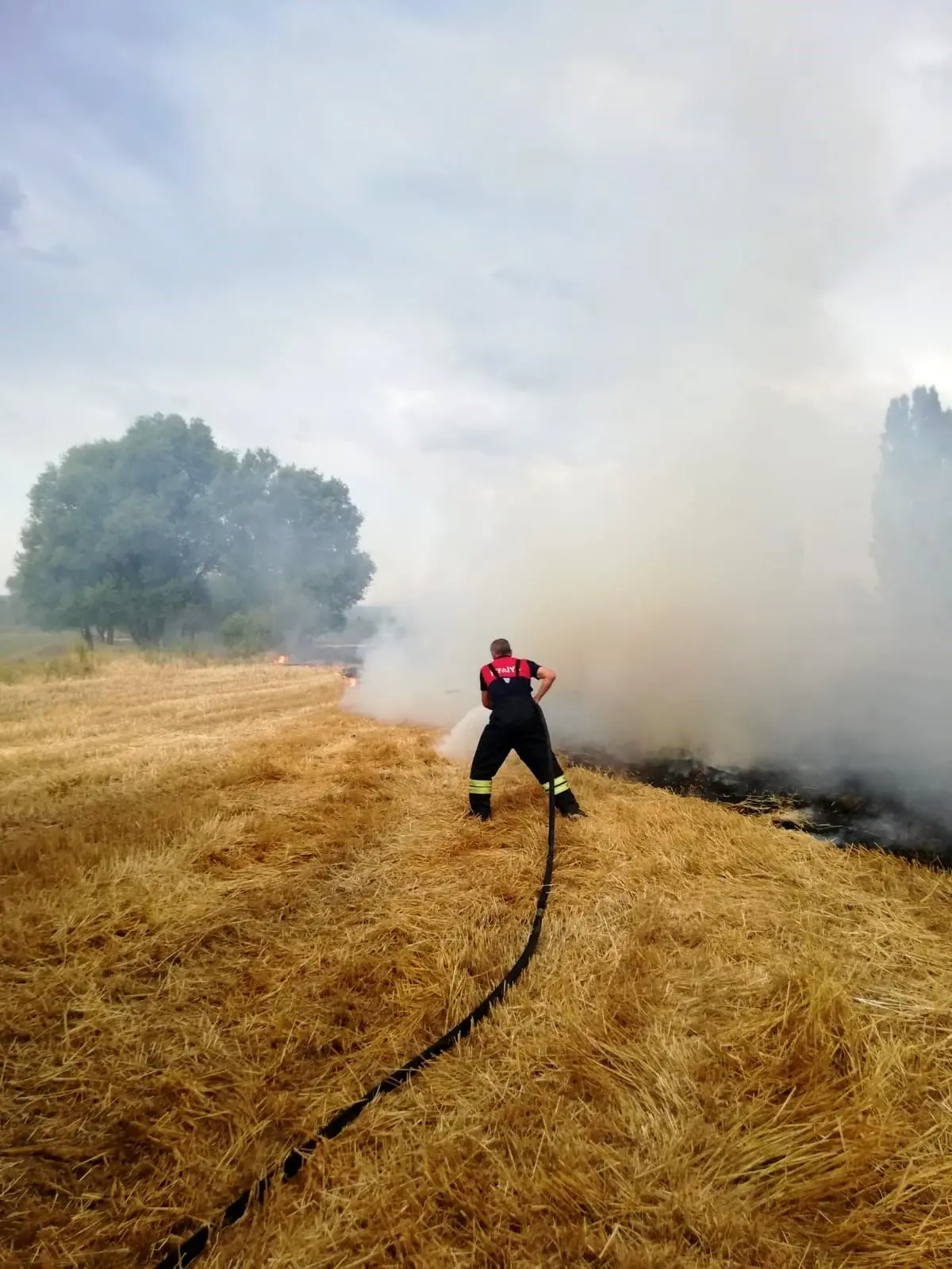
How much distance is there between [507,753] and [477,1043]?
3.38m

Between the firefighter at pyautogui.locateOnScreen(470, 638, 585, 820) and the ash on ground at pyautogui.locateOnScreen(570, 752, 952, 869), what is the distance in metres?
2.05

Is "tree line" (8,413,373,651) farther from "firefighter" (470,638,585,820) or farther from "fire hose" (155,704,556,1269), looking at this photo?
"fire hose" (155,704,556,1269)

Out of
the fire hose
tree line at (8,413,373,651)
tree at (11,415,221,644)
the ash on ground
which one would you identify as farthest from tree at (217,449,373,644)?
the fire hose

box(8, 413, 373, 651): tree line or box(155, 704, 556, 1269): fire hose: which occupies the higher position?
box(8, 413, 373, 651): tree line

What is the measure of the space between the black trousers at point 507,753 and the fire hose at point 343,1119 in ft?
7.08

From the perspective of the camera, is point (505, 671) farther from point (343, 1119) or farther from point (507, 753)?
point (343, 1119)

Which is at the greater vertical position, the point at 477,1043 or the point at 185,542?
the point at 185,542

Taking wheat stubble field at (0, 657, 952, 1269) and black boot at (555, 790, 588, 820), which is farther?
black boot at (555, 790, 588, 820)

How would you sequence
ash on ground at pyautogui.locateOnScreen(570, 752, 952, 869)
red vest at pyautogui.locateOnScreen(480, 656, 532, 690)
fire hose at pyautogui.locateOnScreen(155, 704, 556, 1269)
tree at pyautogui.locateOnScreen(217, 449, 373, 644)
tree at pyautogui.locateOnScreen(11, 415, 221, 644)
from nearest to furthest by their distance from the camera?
fire hose at pyautogui.locateOnScreen(155, 704, 556, 1269), ash on ground at pyautogui.locateOnScreen(570, 752, 952, 869), red vest at pyautogui.locateOnScreen(480, 656, 532, 690), tree at pyautogui.locateOnScreen(11, 415, 221, 644), tree at pyautogui.locateOnScreen(217, 449, 373, 644)

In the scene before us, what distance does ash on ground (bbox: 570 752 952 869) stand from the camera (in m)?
5.77

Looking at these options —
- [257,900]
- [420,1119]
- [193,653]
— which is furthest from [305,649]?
[420,1119]

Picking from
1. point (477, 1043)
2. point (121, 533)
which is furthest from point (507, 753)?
point (121, 533)

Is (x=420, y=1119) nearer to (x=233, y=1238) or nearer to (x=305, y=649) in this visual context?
(x=233, y=1238)

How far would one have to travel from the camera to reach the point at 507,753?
6.33m
